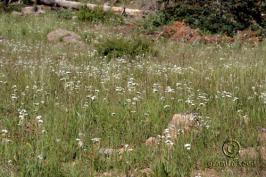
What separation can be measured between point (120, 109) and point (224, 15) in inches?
505

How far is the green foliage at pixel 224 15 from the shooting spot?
19094 mm

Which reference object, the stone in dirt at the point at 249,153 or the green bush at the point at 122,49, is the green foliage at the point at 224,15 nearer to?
the green bush at the point at 122,49

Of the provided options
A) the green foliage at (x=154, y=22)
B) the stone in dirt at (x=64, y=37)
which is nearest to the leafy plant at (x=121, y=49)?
the stone in dirt at (x=64, y=37)

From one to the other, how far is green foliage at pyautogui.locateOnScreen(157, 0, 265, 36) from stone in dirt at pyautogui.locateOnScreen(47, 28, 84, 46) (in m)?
5.13

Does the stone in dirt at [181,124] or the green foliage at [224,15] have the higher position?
the green foliage at [224,15]

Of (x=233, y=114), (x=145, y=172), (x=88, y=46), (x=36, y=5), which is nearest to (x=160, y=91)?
(x=233, y=114)

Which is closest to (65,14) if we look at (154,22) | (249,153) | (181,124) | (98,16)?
(98,16)

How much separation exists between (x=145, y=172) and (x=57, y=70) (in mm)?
5755

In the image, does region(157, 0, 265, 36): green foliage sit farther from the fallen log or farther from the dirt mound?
the fallen log

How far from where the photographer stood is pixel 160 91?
906cm

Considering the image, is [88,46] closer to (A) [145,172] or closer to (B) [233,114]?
(B) [233,114]

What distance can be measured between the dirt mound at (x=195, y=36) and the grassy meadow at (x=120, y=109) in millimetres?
3229

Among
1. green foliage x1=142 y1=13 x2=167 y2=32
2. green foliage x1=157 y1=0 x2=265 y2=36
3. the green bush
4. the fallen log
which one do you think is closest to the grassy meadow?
the green bush

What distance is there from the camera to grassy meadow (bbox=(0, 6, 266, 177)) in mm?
5855
